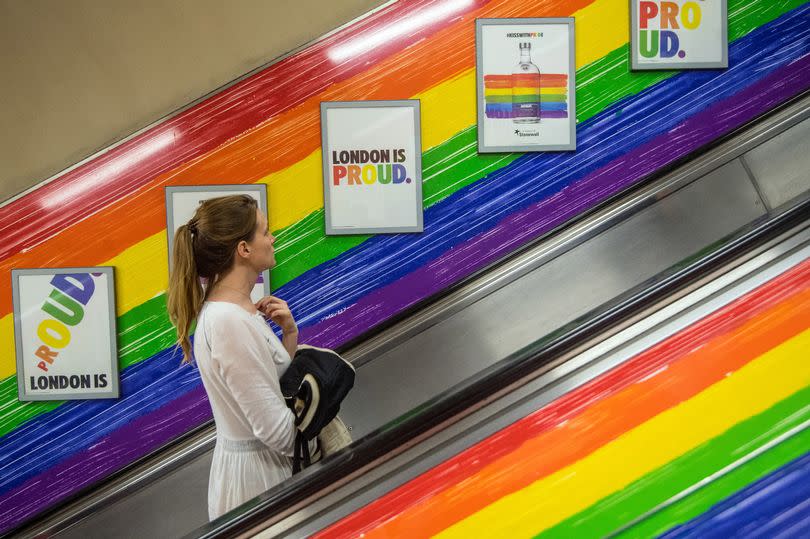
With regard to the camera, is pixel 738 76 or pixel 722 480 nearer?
pixel 722 480

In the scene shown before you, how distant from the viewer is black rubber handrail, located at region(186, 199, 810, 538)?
1.59m

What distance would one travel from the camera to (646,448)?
1478 millimetres

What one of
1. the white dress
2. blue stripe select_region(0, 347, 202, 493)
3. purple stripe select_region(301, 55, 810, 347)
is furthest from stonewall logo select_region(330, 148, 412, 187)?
the white dress

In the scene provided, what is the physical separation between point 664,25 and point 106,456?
378cm

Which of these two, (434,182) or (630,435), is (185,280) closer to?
(630,435)

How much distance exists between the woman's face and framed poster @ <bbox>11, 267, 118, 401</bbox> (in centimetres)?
198

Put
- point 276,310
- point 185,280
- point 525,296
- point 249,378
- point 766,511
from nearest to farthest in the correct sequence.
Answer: point 766,511, point 249,378, point 185,280, point 276,310, point 525,296

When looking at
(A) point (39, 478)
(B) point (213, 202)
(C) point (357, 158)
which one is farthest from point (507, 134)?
(A) point (39, 478)

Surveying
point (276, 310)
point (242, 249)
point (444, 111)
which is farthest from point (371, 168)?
point (242, 249)

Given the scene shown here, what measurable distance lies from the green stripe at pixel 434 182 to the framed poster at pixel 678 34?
0.07 metres

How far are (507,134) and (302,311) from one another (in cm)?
145

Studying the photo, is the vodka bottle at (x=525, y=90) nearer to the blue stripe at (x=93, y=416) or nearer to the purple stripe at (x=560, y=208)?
the purple stripe at (x=560, y=208)

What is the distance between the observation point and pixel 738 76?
A: 3.89 m

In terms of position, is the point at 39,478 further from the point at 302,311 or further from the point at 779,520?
the point at 779,520
